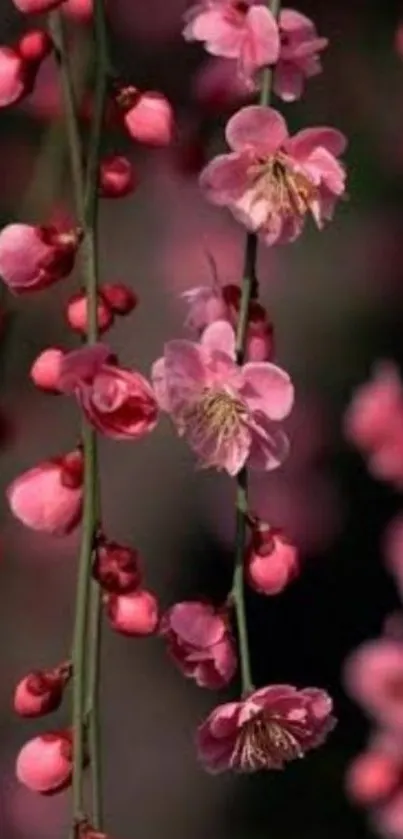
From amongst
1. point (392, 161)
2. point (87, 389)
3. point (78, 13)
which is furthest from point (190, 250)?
point (87, 389)

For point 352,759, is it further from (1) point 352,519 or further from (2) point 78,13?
(2) point 78,13

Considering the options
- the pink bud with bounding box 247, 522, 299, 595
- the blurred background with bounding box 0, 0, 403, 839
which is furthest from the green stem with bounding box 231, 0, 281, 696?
the blurred background with bounding box 0, 0, 403, 839

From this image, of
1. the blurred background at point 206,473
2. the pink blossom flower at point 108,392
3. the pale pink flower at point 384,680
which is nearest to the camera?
the pink blossom flower at point 108,392

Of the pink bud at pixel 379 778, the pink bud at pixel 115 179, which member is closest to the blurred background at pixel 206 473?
the pink bud at pixel 379 778

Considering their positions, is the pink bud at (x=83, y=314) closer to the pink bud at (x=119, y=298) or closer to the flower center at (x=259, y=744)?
the pink bud at (x=119, y=298)

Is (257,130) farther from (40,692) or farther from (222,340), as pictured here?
(40,692)

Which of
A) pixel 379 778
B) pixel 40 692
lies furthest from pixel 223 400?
pixel 379 778
